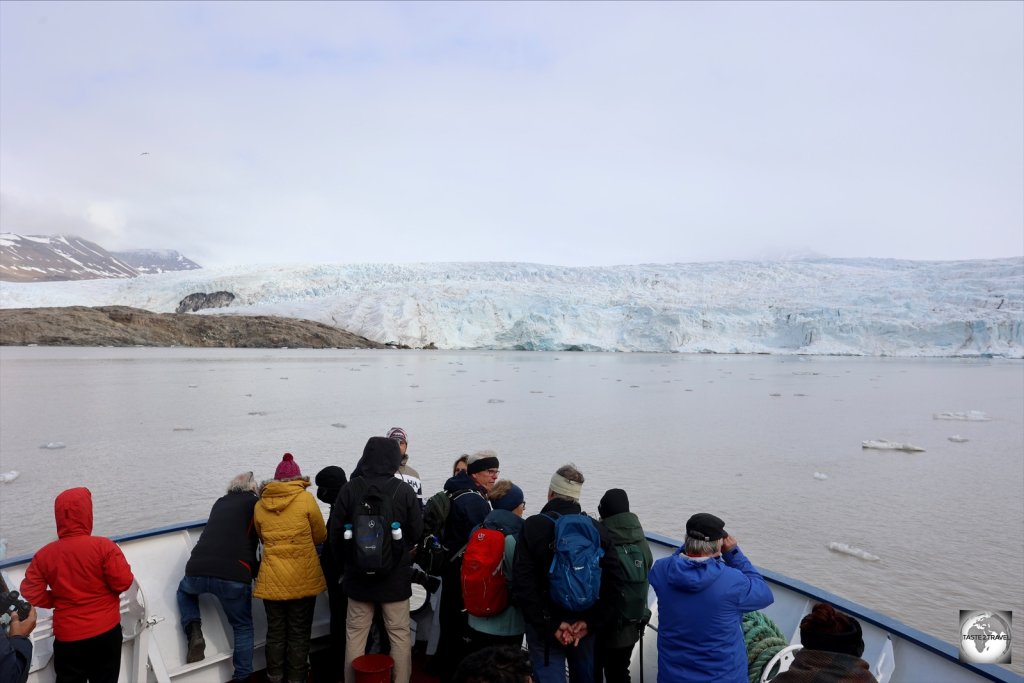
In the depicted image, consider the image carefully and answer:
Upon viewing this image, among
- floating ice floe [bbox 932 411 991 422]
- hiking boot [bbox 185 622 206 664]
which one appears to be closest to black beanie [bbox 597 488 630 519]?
hiking boot [bbox 185 622 206 664]

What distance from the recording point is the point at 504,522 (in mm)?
2662

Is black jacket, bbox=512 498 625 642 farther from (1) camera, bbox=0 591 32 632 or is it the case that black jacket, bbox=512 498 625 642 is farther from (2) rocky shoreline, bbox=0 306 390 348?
(2) rocky shoreline, bbox=0 306 390 348

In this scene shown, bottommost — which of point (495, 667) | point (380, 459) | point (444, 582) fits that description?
point (444, 582)

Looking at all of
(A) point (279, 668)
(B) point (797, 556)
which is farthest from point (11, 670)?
(B) point (797, 556)

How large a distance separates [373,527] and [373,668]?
70cm

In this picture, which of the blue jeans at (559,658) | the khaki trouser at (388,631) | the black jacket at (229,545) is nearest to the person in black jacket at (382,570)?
the khaki trouser at (388,631)

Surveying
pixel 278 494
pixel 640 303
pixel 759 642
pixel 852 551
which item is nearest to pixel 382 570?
pixel 278 494

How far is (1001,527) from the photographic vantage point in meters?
6.49

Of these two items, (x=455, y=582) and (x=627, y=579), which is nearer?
(x=627, y=579)

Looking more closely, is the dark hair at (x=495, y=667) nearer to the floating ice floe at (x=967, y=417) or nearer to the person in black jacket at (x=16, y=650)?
the person in black jacket at (x=16, y=650)

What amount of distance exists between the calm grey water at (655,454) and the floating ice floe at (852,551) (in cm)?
8

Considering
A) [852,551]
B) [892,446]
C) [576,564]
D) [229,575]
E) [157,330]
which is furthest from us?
[157,330]

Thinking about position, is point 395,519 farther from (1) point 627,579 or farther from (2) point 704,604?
(2) point 704,604

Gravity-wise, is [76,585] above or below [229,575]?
above
